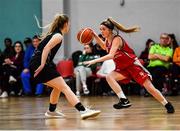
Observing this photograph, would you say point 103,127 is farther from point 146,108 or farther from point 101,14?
point 101,14

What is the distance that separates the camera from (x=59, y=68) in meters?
13.5

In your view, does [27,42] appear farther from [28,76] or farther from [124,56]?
[124,56]

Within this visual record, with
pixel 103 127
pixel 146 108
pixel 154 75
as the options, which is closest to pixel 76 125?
pixel 103 127

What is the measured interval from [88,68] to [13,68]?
1973 mm

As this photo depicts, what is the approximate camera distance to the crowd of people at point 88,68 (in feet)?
40.8

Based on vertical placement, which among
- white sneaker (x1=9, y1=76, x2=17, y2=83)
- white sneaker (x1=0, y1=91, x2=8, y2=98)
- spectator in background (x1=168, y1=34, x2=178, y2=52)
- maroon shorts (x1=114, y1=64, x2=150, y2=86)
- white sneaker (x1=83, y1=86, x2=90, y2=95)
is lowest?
white sneaker (x1=0, y1=91, x2=8, y2=98)

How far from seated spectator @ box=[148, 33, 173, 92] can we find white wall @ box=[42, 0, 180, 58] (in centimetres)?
166

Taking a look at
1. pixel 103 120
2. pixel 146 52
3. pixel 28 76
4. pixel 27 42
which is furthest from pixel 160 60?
pixel 103 120

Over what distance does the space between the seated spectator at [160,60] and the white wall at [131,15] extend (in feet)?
5.46

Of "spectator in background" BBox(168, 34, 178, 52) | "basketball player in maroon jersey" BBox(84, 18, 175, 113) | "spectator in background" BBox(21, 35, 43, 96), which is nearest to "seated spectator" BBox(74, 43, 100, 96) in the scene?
"spectator in background" BBox(21, 35, 43, 96)

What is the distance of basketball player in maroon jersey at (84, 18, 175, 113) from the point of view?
25.8ft

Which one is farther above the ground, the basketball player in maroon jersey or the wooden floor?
the basketball player in maroon jersey

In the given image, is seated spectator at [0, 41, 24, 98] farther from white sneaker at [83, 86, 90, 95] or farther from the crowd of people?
white sneaker at [83, 86, 90, 95]

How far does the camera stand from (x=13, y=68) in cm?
1339
